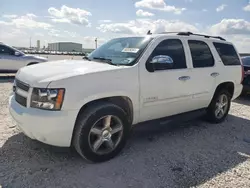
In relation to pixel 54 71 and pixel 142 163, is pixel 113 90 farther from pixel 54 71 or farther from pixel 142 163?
pixel 142 163

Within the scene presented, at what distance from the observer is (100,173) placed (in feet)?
10.5

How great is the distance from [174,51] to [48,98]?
7.84 feet

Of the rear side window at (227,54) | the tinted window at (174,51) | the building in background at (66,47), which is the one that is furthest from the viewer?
the building in background at (66,47)

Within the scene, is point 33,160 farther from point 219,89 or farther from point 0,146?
point 219,89

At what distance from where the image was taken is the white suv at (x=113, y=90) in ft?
9.95

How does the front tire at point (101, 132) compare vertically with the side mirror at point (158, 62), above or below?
below

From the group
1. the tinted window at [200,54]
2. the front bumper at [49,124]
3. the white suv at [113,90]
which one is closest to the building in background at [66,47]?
the tinted window at [200,54]

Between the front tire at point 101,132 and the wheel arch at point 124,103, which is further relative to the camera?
the wheel arch at point 124,103

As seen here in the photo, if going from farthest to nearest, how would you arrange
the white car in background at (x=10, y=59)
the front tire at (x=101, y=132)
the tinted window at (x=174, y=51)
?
the white car in background at (x=10, y=59)
the tinted window at (x=174, y=51)
the front tire at (x=101, y=132)

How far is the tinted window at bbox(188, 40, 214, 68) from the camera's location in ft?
15.3

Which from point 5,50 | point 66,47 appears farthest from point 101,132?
point 66,47

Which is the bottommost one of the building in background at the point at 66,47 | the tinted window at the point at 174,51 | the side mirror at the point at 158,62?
the side mirror at the point at 158,62

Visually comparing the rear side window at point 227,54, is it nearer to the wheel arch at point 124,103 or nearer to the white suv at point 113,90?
the white suv at point 113,90

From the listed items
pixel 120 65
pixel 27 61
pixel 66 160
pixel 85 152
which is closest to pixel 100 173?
pixel 85 152
